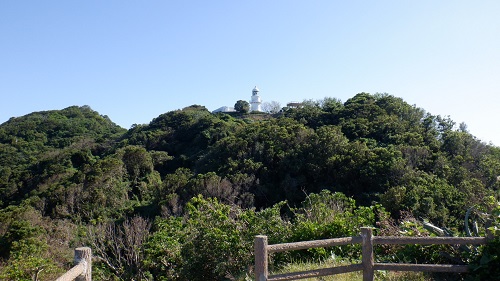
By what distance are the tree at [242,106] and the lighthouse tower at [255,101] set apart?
5.16 meters

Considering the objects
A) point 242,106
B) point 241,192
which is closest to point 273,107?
point 242,106

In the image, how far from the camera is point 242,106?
60.2 meters

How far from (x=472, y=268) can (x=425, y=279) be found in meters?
0.51

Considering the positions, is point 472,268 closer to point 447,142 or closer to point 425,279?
point 425,279

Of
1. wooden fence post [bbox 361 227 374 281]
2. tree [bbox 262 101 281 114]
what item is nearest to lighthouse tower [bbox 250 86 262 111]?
tree [bbox 262 101 281 114]

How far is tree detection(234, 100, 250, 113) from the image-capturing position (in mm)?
59875

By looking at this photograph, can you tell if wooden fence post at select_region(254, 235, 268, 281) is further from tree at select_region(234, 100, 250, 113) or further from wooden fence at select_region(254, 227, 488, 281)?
tree at select_region(234, 100, 250, 113)

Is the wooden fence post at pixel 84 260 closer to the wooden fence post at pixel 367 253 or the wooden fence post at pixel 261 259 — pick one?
the wooden fence post at pixel 261 259

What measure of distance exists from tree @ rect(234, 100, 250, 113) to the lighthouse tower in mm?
5164

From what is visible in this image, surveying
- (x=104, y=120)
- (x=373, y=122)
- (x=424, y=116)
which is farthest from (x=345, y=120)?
(x=104, y=120)

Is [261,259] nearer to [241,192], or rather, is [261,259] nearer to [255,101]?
[241,192]

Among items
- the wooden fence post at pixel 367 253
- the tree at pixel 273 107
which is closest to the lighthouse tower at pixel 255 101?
the tree at pixel 273 107

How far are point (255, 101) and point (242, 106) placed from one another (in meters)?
7.16

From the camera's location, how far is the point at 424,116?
31.2 meters
